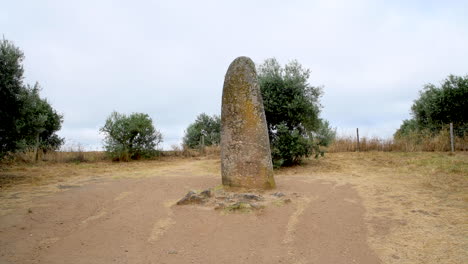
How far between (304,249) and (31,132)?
11416 mm

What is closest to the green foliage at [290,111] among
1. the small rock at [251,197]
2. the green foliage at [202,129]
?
the small rock at [251,197]

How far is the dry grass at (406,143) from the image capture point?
54.9ft

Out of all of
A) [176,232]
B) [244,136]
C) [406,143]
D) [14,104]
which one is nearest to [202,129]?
[406,143]

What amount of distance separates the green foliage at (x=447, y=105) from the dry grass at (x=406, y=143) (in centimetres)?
134

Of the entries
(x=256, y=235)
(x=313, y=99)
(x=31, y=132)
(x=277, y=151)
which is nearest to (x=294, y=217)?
(x=256, y=235)

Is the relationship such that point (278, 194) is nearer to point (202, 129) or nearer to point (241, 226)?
point (241, 226)

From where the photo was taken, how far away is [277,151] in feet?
40.5

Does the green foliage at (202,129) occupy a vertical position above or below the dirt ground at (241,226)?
above

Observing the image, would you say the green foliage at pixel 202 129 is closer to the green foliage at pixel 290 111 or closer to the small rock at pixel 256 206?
the green foliage at pixel 290 111

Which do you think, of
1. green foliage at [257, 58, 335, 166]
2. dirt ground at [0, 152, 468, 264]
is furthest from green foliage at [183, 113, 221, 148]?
dirt ground at [0, 152, 468, 264]

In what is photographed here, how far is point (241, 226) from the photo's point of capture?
5.48 m

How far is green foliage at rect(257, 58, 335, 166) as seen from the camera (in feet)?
40.9

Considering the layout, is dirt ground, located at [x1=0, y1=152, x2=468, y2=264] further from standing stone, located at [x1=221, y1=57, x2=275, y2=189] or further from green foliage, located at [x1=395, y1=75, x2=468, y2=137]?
green foliage, located at [x1=395, y1=75, x2=468, y2=137]

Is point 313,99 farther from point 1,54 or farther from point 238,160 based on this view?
point 1,54
